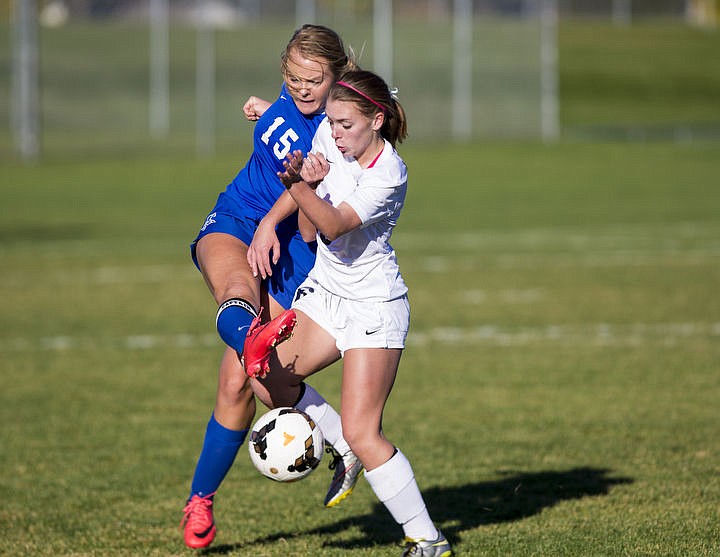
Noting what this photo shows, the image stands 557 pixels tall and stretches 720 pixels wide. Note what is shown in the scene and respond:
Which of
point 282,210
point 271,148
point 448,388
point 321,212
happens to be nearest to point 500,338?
point 448,388

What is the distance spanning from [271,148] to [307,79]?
438 millimetres

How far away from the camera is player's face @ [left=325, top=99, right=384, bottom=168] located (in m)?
4.70

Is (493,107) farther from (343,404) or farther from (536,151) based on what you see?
(343,404)

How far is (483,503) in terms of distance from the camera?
241 inches

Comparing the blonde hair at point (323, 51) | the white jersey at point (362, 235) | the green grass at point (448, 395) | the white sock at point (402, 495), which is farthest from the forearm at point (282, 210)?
the green grass at point (448, 395)

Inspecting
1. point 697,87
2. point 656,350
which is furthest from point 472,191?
point 697,87

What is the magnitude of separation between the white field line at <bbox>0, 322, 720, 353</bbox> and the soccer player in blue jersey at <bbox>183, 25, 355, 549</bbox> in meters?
5.05

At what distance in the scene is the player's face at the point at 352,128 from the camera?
15.4 ft

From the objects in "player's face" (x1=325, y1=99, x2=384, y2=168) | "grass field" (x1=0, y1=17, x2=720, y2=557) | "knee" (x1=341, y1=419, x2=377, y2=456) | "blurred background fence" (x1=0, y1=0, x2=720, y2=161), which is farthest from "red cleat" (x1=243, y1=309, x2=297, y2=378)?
"blurred background fence" (x1=0, y1=0, x2=720, y2=161)

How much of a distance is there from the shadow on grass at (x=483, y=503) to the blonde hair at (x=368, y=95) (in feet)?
6.40

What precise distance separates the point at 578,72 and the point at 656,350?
46.6m

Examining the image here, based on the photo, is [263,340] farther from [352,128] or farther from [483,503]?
[483,503]

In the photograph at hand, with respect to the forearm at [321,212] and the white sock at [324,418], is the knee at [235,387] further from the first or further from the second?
the forearm at [321,212]

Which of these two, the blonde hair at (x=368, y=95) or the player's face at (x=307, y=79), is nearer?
the blonde hair at (x=368, y=95)
